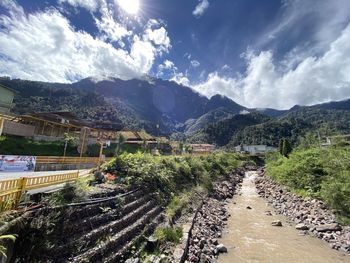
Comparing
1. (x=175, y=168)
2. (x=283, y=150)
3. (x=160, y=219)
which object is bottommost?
(x=160, y=219)

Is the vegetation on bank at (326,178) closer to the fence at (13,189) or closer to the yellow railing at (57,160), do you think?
the fence at (13,189)

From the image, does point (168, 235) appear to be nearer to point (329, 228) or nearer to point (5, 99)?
point (329, 228)

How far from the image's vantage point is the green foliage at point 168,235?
1175 cm

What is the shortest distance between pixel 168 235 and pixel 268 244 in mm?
6983

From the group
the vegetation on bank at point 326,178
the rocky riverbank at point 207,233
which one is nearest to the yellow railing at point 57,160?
the rocky riverbank at point 207,233

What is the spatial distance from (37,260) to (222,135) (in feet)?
648

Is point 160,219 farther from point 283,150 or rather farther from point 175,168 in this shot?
point 283,150

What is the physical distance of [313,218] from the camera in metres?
18.2

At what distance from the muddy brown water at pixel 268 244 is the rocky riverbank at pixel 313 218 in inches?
23.8

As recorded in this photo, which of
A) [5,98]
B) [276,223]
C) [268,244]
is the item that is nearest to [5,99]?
[5,98]

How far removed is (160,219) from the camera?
14500mm

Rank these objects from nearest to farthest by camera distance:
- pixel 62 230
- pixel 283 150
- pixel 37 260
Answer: pixel 37 260 → pixel 62 230 → pixel 283 150

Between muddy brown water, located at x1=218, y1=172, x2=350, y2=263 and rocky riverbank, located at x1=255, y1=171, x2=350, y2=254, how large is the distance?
0.60m

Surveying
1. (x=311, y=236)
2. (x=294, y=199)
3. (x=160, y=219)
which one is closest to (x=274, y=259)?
(x=311, y=236)
